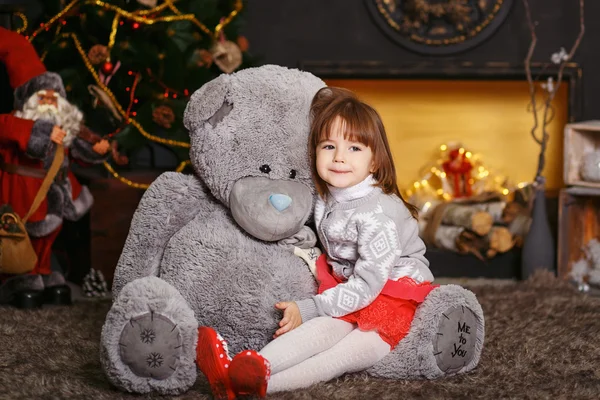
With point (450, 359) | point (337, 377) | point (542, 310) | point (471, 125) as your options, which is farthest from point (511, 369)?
point (471, 125)

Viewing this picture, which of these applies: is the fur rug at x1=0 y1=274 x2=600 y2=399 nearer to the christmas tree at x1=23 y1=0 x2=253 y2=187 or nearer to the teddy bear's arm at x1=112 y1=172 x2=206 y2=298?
the teddy bear's arm at x1=112 y1=172 x2=206 y2=298

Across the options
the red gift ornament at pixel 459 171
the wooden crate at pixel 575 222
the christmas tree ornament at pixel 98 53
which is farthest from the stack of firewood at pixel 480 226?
the christmas tree ornament at pixel 98 53

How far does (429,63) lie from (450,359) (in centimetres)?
171

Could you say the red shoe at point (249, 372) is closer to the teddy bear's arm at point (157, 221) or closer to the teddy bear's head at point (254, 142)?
the teddy bear's head at point (254, 142)

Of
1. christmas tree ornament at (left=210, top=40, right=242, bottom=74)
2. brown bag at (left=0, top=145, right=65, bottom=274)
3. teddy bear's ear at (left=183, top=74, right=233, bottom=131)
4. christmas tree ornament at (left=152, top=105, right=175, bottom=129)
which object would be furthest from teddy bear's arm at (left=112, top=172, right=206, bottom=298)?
christmas tree ornament at (left=210, top=40, right=242, bottom=74)

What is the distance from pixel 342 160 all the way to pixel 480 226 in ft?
4.91

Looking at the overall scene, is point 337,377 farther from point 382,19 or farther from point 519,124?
point 519,124

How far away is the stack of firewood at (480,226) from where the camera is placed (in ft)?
10.2

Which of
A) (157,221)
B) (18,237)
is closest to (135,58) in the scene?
(18,237)

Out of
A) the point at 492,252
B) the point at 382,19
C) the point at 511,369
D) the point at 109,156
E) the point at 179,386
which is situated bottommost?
the point at 492,252

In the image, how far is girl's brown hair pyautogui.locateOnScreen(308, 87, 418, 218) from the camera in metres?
1.73

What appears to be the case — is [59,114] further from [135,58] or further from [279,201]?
[279,201]

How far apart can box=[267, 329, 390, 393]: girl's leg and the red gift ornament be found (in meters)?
1.81

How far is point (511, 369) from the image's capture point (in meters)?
1.85
